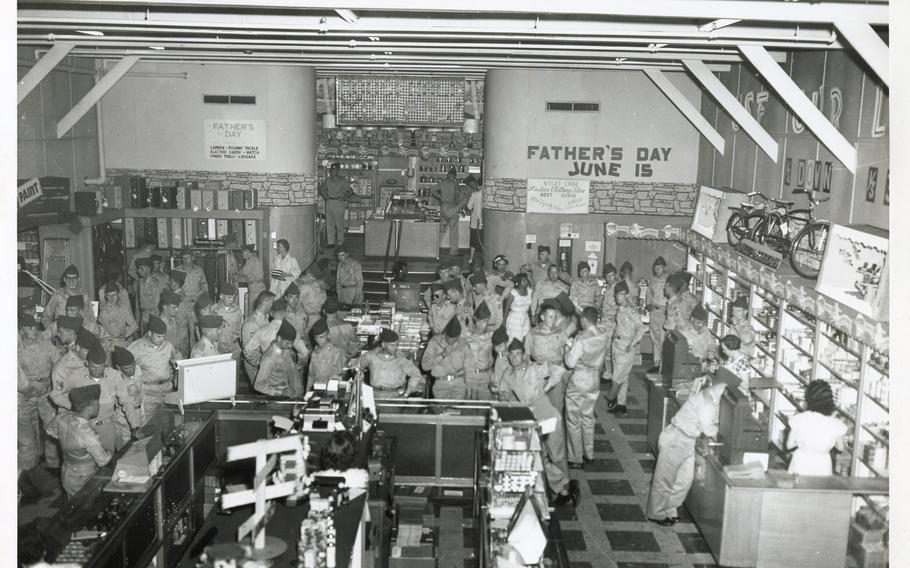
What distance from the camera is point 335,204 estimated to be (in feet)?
61.0

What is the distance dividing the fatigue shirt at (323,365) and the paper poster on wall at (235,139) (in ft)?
23.8

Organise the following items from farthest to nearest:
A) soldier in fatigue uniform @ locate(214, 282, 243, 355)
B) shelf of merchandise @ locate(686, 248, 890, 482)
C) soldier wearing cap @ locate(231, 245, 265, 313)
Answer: soldier wearing cap @ locate(231, 245, 265, 313), soldier in fatigue uniform @ locate(214, 282, 243, 355), shelf of merchandise @ locate(686, 248, 890, 482)

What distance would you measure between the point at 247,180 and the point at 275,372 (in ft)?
23.1

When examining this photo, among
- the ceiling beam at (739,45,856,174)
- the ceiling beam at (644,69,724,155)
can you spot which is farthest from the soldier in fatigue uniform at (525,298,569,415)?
the ceiling beam at (644,69,724,155)

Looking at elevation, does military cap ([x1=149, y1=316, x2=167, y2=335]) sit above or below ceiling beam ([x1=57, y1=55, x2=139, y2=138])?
below

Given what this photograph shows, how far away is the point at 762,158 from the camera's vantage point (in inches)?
455

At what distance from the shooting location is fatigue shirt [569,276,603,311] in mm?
13023

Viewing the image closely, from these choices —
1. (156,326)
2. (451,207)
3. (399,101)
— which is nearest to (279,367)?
(156,326)

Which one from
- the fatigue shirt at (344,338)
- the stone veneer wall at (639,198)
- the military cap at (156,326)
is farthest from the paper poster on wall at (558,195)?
the military cap at (156,326)

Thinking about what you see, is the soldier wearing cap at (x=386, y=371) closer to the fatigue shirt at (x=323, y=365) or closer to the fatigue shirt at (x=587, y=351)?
the fatigue shirt at (x=323, y=365)

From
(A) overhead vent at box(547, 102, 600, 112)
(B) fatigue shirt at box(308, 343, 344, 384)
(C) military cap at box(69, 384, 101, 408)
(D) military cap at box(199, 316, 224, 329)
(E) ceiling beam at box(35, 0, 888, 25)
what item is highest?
(A) overhead vent at box(547, 102, 600, 112)

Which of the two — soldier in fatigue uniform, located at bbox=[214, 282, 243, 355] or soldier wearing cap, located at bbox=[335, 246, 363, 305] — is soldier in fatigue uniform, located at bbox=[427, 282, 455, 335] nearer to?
soldier wearing cap, located at bbox=[335, 246, 363, 305]

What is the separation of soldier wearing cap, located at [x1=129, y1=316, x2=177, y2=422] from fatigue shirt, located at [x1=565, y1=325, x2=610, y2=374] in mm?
4450

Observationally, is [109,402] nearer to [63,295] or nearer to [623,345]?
→ [63,295]
